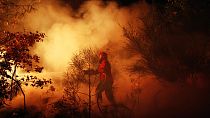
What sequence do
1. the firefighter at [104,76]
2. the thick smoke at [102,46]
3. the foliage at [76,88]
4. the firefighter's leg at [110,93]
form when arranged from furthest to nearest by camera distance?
1. the thick smoke at [102,46]
2. the firefighter's leg at [110,93]
3. the foliage at [76,88]
4. the firefighter at [104,76]

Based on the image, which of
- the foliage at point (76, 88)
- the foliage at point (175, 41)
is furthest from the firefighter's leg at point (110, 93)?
the foliage at point (175, 41)

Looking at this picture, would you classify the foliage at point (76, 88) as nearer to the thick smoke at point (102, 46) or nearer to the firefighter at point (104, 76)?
the firefighter at point (104, 76)

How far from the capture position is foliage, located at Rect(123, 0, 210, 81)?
13930mm

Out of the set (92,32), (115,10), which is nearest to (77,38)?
(92,32)

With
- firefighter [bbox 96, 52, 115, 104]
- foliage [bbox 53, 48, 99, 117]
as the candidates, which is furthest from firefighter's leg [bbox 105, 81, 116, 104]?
foliage [bbox 53, 48, 99, 117]

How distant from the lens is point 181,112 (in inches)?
466

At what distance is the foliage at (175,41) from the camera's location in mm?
13930

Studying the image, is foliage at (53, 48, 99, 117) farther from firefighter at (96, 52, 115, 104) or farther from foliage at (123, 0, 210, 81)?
foliage at (123, 0, 210, 81)

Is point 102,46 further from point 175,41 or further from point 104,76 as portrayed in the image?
point 104,76

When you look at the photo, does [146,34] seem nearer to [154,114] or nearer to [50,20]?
[154,114]

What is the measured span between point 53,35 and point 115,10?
3.91 meters

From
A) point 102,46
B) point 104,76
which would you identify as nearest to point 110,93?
point 104,76

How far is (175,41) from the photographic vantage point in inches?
585

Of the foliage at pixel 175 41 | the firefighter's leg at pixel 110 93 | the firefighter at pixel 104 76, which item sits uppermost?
the foliage at pixel 175 41
